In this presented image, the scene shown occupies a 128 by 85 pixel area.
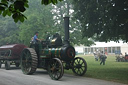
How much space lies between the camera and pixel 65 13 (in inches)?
917

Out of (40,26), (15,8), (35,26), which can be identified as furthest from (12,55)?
(15,8)

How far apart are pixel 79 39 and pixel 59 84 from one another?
12578 millimetres

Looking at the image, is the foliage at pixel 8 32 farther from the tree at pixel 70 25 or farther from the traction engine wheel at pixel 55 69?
the traction engine wheel at pixel 55 69

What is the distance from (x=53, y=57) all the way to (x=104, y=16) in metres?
3.72

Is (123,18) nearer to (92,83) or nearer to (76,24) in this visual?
(92,83)

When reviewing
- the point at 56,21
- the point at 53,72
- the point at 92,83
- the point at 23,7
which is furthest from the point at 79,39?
the point at 23,7

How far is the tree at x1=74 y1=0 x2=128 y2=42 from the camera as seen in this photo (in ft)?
33.8

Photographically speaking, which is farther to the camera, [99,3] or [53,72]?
[99,3]

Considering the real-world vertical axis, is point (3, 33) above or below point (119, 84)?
above

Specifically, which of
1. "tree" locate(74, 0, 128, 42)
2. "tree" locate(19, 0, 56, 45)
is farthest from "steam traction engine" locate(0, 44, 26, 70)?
"tree" locate(74, 0, 128, 42)

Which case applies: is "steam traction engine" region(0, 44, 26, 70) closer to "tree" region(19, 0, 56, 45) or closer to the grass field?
"tree" region(19, 0, 56, 45)

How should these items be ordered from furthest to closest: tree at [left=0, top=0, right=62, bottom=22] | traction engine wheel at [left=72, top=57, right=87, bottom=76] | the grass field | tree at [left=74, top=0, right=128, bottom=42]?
tree at [left=74, top=0, right=128, bottom=42] < traction engine wheel at [left=72, top=57, right=87, bottom=76] < the grass field < tree at [left=0, top=0, right=62, bottom=22]

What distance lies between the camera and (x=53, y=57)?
1036 centimetres

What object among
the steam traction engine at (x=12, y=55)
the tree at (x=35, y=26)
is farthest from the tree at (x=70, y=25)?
the steam traction engine at (x=12, y=55)
